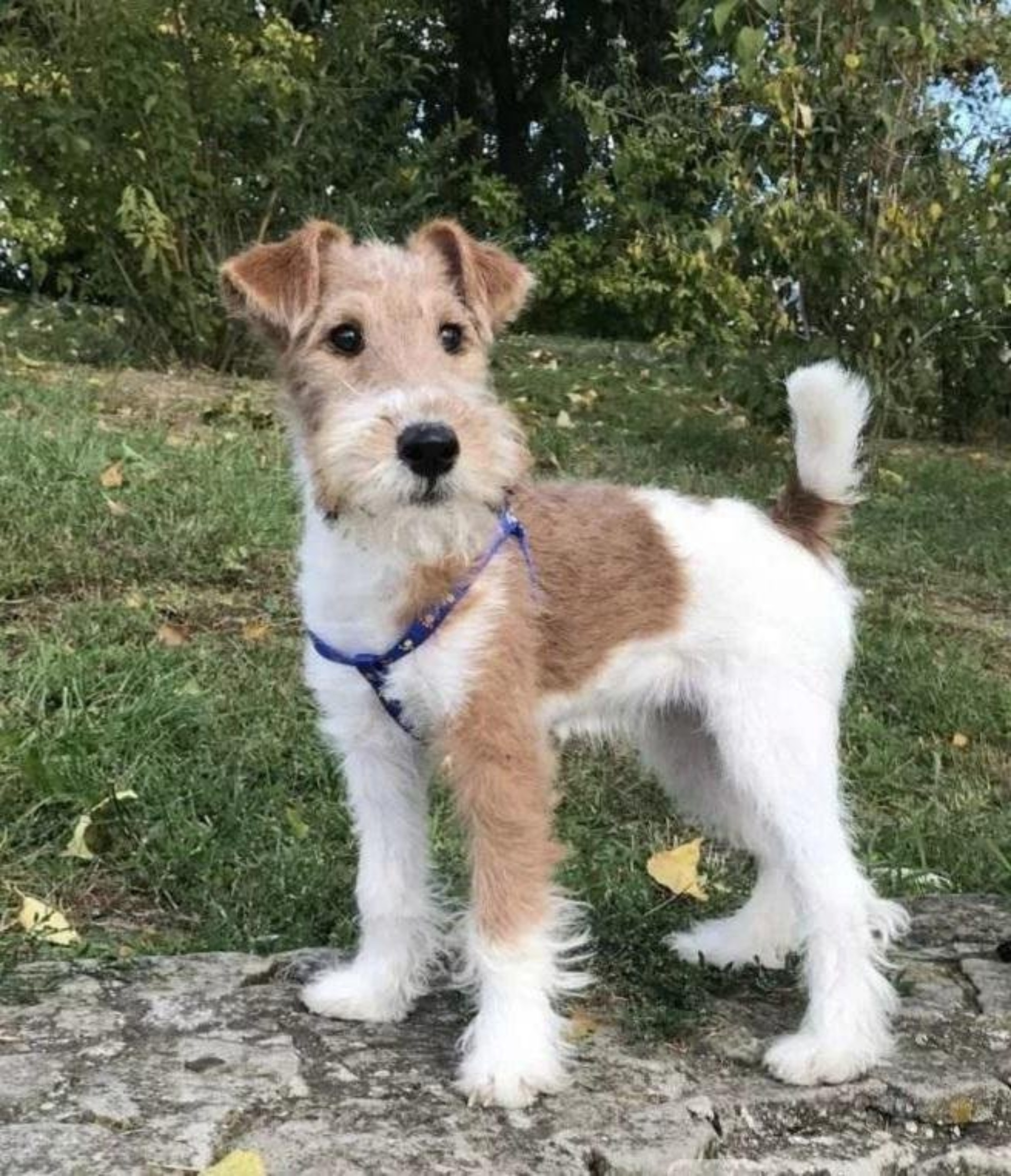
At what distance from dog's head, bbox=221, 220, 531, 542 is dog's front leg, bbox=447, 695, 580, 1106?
45 cm

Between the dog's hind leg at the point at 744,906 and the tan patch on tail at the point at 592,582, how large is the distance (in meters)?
0.35

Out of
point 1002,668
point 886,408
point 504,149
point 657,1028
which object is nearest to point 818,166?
point 886,408

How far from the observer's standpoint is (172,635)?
482 cm

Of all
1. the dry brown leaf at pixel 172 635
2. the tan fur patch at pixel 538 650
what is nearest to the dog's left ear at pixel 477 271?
the tan fur patch at pixel 538 650

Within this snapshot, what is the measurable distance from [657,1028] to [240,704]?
1.96 m

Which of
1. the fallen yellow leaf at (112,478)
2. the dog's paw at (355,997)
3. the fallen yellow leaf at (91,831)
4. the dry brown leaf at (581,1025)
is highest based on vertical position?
the fallen yellow leaf at (112,478)

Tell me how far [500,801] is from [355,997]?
607mm

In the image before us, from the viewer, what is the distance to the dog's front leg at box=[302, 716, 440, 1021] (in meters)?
2.96

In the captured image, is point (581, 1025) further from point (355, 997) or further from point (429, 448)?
point (429, 448)

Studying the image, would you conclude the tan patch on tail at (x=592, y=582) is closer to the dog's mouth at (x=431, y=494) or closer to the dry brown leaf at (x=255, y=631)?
the dog's mouth at (x=431, y=494)

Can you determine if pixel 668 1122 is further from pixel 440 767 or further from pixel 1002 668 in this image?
pixel 1002 668

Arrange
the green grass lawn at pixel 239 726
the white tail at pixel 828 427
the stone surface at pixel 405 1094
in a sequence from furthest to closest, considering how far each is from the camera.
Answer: the green grass lawn at pixel 239 726, the white tail at pixel 828 427, the stone surface at pixel 405 1094

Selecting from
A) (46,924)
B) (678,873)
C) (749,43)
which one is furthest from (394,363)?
(749,43)

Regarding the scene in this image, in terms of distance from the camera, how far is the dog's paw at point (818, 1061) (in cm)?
276
